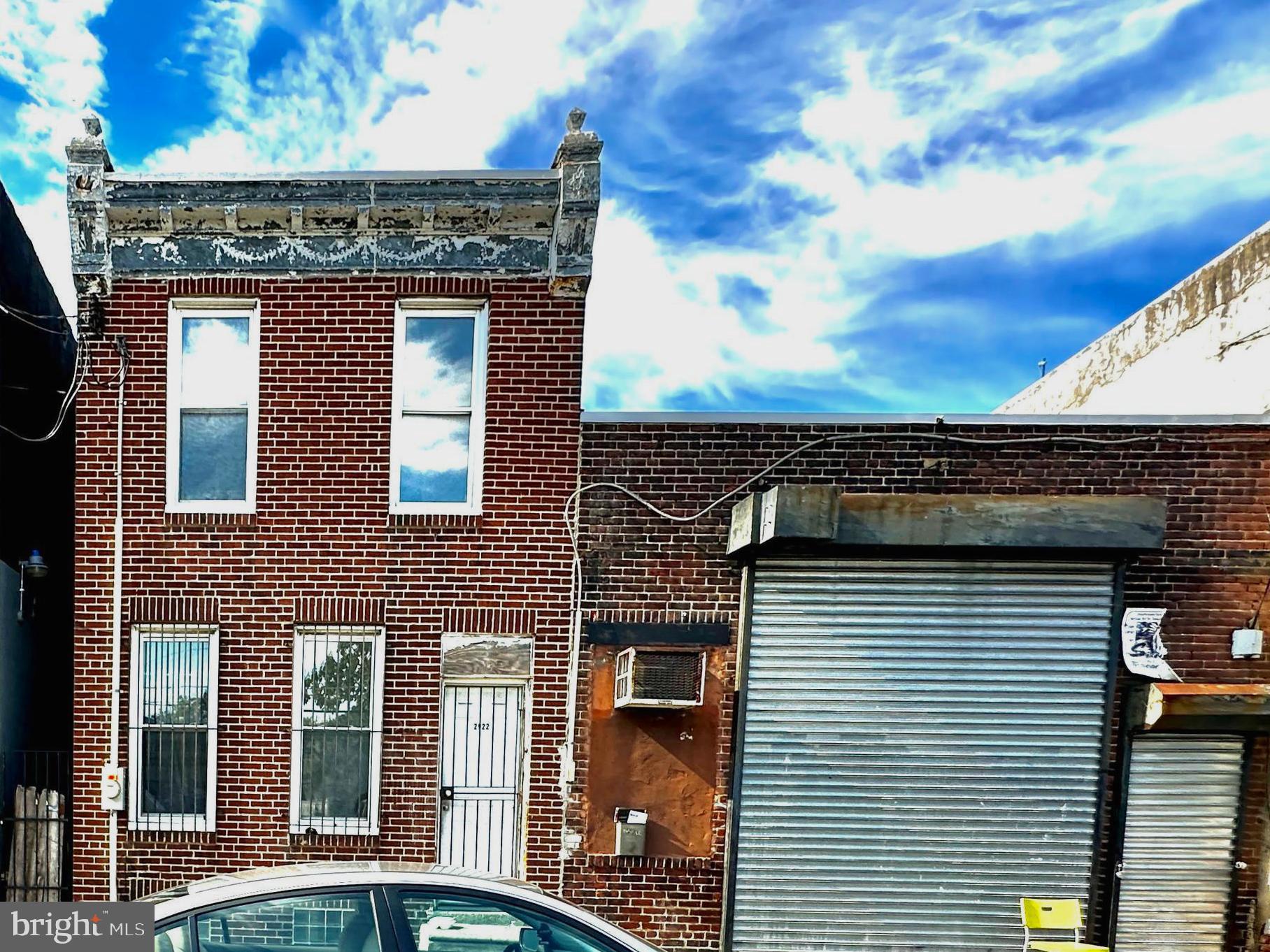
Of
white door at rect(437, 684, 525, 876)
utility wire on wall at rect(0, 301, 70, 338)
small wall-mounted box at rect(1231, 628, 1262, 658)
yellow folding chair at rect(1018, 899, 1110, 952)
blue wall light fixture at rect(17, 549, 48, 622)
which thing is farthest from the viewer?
blue wall light fixture at rect(17, 549, 48, 622)

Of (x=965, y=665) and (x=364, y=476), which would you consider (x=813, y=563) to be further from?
(x=364, y=476)

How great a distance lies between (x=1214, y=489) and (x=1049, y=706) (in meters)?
2.42

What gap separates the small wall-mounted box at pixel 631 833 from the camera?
6219 millimetres

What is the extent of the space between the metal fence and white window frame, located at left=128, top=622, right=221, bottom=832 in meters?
0.74

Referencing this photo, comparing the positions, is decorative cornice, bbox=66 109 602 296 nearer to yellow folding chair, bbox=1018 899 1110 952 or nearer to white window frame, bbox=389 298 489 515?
white window frame, bbox=389 298 489 515

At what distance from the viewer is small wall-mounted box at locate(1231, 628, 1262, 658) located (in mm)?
6125

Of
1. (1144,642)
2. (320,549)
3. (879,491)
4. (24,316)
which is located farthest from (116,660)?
(1144,642)

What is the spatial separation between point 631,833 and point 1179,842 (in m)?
4.74

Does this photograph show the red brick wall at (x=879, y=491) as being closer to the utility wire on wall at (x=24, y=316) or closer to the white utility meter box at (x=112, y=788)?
the white utility meter box at (x=112, y=788)

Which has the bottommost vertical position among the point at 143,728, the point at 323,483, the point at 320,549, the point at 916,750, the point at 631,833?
the point at 631,833

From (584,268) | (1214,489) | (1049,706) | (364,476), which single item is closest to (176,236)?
(364,476)

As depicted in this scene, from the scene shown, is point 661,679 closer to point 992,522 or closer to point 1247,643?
point 992,522

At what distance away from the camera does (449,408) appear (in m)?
6.62

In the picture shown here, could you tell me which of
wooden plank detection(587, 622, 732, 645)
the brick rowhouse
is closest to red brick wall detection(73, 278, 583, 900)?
the brick rowhouse
